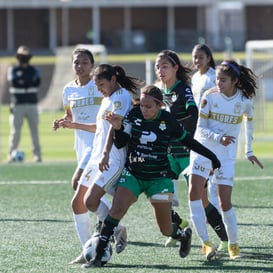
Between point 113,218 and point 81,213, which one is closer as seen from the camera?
point 113,218

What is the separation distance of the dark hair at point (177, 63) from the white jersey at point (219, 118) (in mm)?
642

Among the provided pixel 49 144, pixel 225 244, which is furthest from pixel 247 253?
pixel 49 144

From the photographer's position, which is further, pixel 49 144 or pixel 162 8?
pixel 162 8

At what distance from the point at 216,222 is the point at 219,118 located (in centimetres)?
114

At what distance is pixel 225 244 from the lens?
31.3ft

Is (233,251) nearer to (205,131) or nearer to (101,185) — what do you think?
(205,131)

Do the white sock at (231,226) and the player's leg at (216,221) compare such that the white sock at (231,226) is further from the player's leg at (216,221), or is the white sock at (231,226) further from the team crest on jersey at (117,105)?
the team crest on jersey at (117,105)

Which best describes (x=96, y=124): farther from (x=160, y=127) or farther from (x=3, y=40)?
(x=3, y=40)

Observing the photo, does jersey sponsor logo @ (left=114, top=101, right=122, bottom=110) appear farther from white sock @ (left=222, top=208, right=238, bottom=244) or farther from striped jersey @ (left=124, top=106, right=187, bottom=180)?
white sock @ (left=222, top=208, right=238, bottom=244)

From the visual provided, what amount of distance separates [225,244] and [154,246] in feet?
2.43

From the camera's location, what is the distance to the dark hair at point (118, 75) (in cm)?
886

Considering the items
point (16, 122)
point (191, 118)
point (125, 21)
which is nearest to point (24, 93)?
point (16, 122)

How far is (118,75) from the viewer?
9.08 metres

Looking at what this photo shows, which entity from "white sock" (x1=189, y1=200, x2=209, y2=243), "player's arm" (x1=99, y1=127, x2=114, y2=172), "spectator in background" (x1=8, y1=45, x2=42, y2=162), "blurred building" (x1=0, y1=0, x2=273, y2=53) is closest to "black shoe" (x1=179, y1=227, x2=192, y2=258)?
"white sock" (x1=189, y1=200, x2=209, y2=243)
